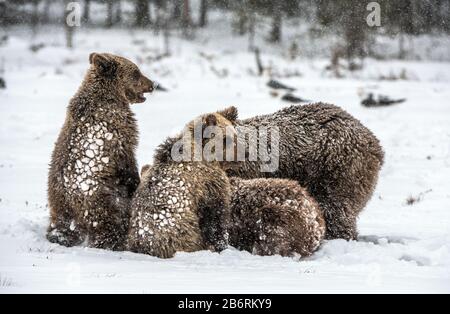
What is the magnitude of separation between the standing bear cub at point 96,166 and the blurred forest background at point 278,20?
24.0 metres

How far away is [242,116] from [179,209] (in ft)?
40.4

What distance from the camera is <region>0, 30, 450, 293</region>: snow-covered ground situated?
252 inches

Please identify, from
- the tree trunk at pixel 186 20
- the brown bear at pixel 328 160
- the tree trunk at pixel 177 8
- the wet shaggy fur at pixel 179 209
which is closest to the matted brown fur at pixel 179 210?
the wet shaggy fur at pixel 179 209

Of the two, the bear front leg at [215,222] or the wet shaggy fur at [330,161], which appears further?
the wet shaggy fur at [330,161]

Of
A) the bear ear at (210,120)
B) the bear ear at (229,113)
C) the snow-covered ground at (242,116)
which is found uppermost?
the bear ear at (210,120)

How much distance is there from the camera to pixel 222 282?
6312 mm

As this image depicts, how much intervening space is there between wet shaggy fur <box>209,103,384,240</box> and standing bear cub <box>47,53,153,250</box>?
4.30 ft

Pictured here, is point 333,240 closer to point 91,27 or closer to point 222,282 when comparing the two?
point 222,282

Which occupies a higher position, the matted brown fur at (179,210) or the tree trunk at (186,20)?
the matted brown fur at (179,210)

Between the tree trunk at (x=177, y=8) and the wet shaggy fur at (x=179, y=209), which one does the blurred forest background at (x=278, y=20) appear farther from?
the wet shaggy fur at (x=179, y=209)

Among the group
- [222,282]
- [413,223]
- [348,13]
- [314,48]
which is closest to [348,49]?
[348,13]

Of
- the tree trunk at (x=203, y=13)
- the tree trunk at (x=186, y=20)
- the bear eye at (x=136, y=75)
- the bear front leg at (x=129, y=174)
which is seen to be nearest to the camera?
the bear front leg at (x=129, y=174)

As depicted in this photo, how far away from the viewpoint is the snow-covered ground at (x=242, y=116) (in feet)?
21.0
